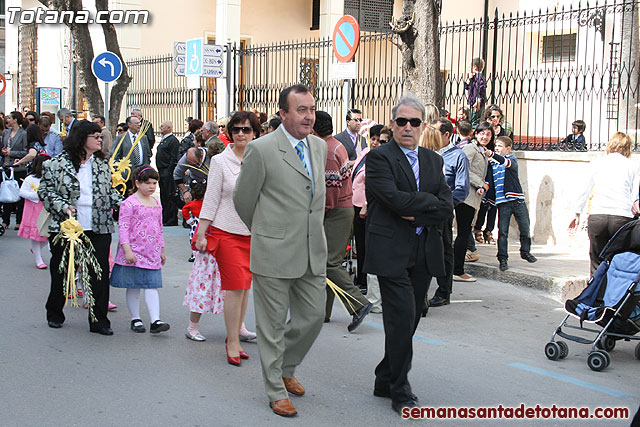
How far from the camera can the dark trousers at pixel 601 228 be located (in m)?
8.11

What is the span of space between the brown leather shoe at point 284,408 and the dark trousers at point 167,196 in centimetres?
1022

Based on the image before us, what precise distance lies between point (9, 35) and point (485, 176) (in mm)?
30301

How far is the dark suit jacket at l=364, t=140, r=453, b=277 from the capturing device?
5027 millimetres

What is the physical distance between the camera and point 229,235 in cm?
607

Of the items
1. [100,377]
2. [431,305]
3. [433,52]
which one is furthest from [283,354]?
[433,52]

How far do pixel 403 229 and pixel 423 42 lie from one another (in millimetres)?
7773

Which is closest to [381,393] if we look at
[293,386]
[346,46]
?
[293,386]

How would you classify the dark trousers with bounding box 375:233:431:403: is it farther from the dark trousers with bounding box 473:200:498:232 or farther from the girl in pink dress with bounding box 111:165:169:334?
the dark trousers with bounding box 473:200:498:232

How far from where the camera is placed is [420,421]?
4957 millimetres

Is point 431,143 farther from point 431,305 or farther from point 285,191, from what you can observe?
point 285,191

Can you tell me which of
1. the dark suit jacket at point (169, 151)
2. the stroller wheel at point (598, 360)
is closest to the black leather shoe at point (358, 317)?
the stroller wheel at point (598, 360)

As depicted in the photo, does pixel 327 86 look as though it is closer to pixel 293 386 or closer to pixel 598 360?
pixel 598 360

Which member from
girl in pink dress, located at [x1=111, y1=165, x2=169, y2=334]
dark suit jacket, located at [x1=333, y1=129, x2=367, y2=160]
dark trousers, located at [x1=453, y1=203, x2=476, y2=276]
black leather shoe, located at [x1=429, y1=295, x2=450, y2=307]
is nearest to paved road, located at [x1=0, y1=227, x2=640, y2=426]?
black leather shoe, located at [x1=429, y1=295, x2=450, y2=307]

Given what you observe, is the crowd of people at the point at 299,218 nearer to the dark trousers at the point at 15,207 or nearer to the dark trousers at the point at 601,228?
the dark trousers at the point at 601,228
